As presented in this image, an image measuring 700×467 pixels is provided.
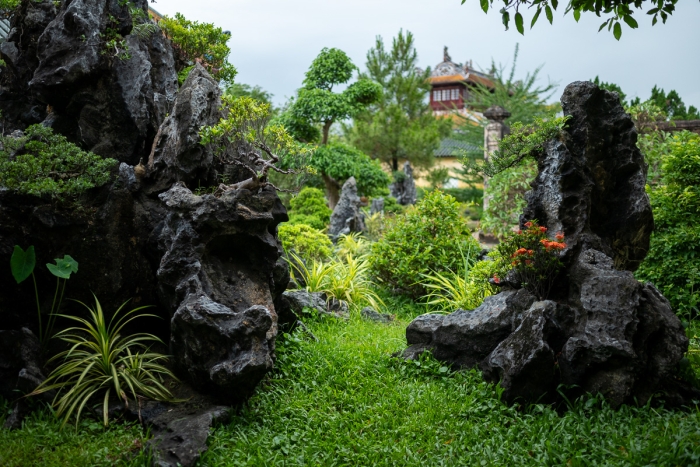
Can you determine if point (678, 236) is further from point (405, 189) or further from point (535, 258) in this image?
point (405, 189)

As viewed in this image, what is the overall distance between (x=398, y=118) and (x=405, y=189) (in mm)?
3672

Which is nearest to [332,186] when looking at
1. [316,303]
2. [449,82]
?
[316,303]

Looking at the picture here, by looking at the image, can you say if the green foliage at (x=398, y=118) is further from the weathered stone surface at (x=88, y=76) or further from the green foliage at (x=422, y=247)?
the weathered stone surface at (x=88, y=76)

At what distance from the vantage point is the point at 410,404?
13.6 ft

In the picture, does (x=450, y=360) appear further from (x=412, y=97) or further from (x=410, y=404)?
(x=412, y=97)

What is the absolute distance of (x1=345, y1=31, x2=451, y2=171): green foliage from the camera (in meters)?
22.3

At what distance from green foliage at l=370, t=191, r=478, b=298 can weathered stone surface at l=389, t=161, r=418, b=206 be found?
11.7 meters

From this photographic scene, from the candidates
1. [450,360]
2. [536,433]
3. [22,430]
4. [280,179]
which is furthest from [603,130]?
[280,179]

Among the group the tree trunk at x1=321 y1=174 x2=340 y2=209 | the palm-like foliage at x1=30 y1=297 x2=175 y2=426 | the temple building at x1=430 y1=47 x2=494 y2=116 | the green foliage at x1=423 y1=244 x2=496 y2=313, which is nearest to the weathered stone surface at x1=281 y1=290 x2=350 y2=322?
the green foliage at x1=423 y1=244 x2=496 y2=313

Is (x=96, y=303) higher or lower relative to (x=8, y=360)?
higher

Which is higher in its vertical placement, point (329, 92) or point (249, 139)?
point (329, 92)

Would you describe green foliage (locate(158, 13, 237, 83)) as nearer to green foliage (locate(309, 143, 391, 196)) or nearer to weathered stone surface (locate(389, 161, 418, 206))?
green foliage (locate(309, 143, 391, 196))

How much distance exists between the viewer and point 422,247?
7938 mm

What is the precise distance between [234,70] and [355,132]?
54.9ft
